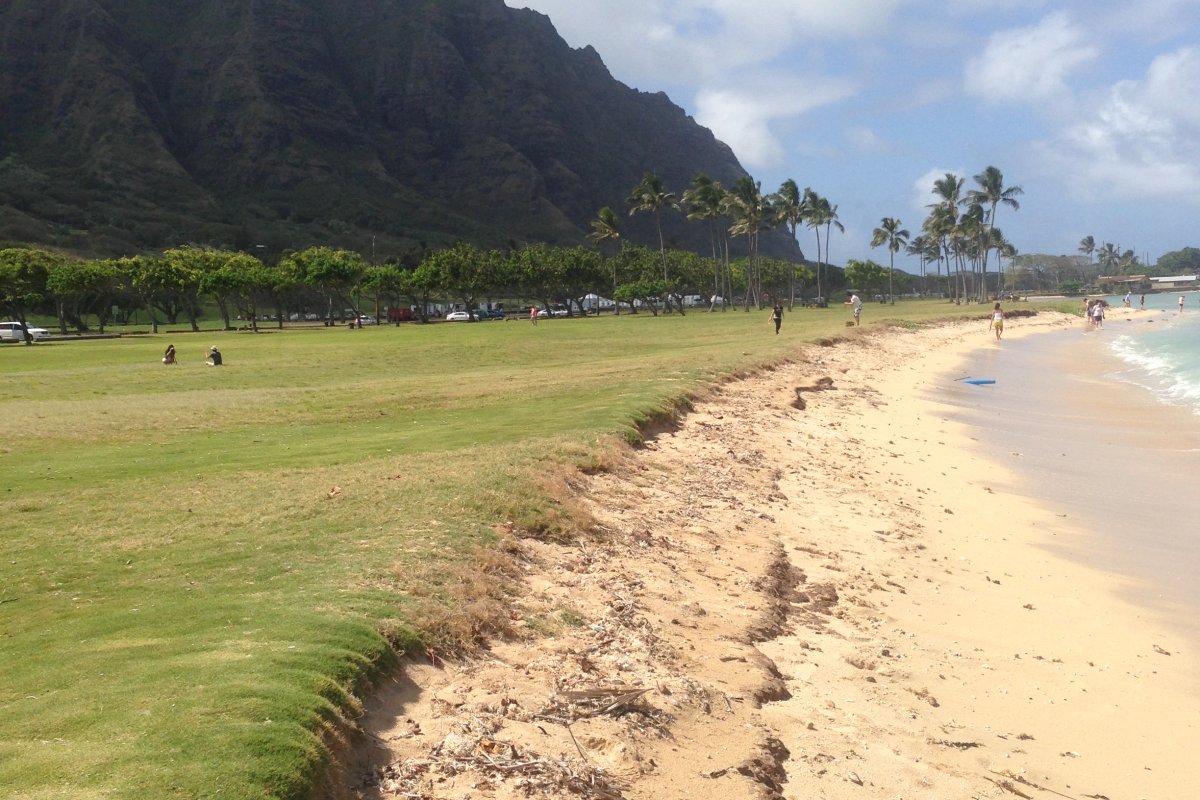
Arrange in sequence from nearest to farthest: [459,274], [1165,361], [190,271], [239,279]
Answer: [1165,361]
[239,279]
[190,271]
[459,274]

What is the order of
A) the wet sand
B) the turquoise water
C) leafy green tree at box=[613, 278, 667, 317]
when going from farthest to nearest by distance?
leafy green tree at box=[613, 278, 667, 317]
the turquoise water
the wet sand

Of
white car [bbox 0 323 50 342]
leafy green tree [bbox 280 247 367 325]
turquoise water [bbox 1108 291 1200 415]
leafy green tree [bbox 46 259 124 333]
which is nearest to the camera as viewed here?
turquoise water [bbox 1108 291 1200 415]

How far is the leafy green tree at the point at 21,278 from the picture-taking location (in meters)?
68.6

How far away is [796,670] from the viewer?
7.94 meters

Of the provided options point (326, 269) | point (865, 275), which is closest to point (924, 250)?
point (865, 275)

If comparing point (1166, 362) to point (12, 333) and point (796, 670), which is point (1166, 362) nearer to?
point (796, 670)

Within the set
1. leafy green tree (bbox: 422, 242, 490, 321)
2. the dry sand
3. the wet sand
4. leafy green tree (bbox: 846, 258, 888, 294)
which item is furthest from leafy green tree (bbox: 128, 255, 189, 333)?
leafy green tree (bbox: 846, 258, 888, 294)

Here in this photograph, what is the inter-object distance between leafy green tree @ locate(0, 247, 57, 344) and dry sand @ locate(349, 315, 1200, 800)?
7002 cm

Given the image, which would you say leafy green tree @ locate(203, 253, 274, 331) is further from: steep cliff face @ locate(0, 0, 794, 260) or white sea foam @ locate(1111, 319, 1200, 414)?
white sea foam @ locate(1111, 319, 1200, 414)

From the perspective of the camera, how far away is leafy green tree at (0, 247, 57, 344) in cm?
6862

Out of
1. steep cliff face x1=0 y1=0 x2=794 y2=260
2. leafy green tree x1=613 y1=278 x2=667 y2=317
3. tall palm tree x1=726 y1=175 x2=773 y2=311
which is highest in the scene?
steep cliff face x1=0 y1=0 x2=794 y2=260

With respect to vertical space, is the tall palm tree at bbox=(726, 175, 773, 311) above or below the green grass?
above

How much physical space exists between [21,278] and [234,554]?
2910 inches

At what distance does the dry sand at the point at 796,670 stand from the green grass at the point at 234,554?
67 cm
